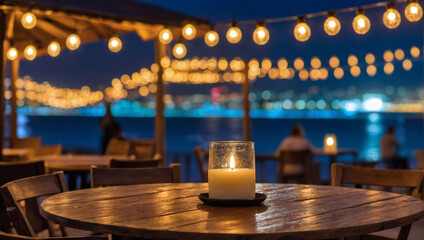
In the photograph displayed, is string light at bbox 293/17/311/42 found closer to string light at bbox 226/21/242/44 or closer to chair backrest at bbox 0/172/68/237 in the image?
string light at bbox 226/21/242/44

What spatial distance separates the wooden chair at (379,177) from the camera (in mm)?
3049

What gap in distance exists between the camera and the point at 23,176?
409cm

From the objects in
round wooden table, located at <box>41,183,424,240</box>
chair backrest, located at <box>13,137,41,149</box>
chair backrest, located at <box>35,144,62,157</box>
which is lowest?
round wooden table, located at <box>41,183,424,240</box>

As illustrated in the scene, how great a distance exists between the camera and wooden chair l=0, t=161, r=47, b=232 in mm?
3807

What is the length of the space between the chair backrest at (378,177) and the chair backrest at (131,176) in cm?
92

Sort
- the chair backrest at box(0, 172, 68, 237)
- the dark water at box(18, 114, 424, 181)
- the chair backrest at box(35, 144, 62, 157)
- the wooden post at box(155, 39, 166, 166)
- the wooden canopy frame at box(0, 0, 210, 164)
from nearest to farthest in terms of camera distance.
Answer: the chair backrest at box(0, 172, 68, 237), the wooden canopy frame at box(0, 0, 210, 164), the chair backrest at box(35, 144, 62, 157), the wooden post at box(155, 39, 166, 166), the dark water at box(18, 114, 424, 181)

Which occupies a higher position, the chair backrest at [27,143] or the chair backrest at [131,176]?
the chair backrest at [27,143]

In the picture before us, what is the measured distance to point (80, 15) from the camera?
22.6 ft

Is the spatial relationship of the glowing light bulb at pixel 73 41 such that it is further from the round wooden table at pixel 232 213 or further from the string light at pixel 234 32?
the round wooden table at pixel 232 213

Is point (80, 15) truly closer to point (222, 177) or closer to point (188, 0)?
point (222, 177)

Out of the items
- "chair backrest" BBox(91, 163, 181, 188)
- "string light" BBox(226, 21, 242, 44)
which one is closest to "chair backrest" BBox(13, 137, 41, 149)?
"string light" BBox(226, 21, 242, 44)

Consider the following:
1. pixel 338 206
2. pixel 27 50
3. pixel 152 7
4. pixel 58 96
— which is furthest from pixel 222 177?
pixel 58 96

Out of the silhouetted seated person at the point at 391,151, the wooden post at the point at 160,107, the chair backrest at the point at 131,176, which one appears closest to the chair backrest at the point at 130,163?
the chair backrest at the point at 131,176

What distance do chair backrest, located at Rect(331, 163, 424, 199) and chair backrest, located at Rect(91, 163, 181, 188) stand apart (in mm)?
923
